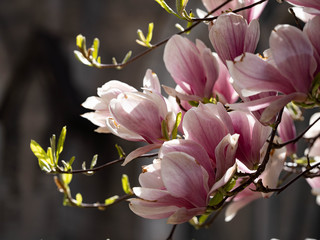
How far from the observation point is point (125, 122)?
0.79 feet

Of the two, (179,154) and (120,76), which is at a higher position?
(179,154)

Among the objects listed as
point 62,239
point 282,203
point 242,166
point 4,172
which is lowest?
point 282,203

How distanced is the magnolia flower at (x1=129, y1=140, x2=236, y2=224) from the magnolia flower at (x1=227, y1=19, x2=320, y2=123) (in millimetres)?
29

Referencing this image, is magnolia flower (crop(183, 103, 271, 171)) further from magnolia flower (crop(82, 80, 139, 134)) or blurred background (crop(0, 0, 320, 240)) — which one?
blurred background (crop(0, 0, 320, 240))

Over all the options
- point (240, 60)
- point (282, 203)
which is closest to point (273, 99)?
point (240, 60)

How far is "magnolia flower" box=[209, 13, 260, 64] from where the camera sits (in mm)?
234

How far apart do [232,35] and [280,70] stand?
0.13ft

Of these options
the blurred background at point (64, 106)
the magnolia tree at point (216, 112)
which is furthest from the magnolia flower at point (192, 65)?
the blurred background at point (64, 106)

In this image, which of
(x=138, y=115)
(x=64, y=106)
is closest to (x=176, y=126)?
(x=138, y=115)

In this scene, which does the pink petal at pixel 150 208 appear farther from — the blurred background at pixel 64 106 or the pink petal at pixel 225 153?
the blurred background at pixel 64 106

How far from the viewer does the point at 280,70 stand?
202 millimetres

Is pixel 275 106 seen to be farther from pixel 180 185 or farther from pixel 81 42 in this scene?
pixel 81 42

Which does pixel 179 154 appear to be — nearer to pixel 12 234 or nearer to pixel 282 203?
pixel 12 234

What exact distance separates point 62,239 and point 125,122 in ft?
4.98
